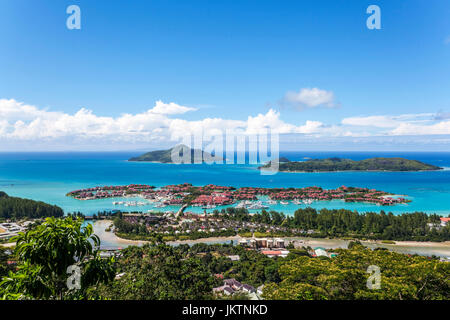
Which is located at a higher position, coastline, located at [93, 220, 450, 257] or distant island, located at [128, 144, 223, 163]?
distant island, located at [128, 144, 223, 163]

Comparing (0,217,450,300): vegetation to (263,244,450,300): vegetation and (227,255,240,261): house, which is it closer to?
(263,244,450,300): vegetation

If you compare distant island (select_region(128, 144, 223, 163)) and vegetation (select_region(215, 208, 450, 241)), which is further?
distant island (select_region(128, 144, 223, 163))

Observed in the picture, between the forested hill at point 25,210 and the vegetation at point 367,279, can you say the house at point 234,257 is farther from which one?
the forested hill at point 25,210

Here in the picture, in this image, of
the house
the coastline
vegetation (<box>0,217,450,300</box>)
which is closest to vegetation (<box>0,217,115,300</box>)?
vegetation (<box>0,217,450,300</box>)

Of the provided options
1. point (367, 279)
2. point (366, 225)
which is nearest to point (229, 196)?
point (366, 225)

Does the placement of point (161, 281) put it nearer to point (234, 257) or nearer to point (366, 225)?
point (234, 257)

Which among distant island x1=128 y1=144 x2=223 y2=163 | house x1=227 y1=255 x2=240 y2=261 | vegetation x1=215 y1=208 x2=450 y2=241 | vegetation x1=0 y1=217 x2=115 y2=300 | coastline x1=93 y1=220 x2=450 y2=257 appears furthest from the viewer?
distant island x1=128 y1=144 x2=223 y2=163
